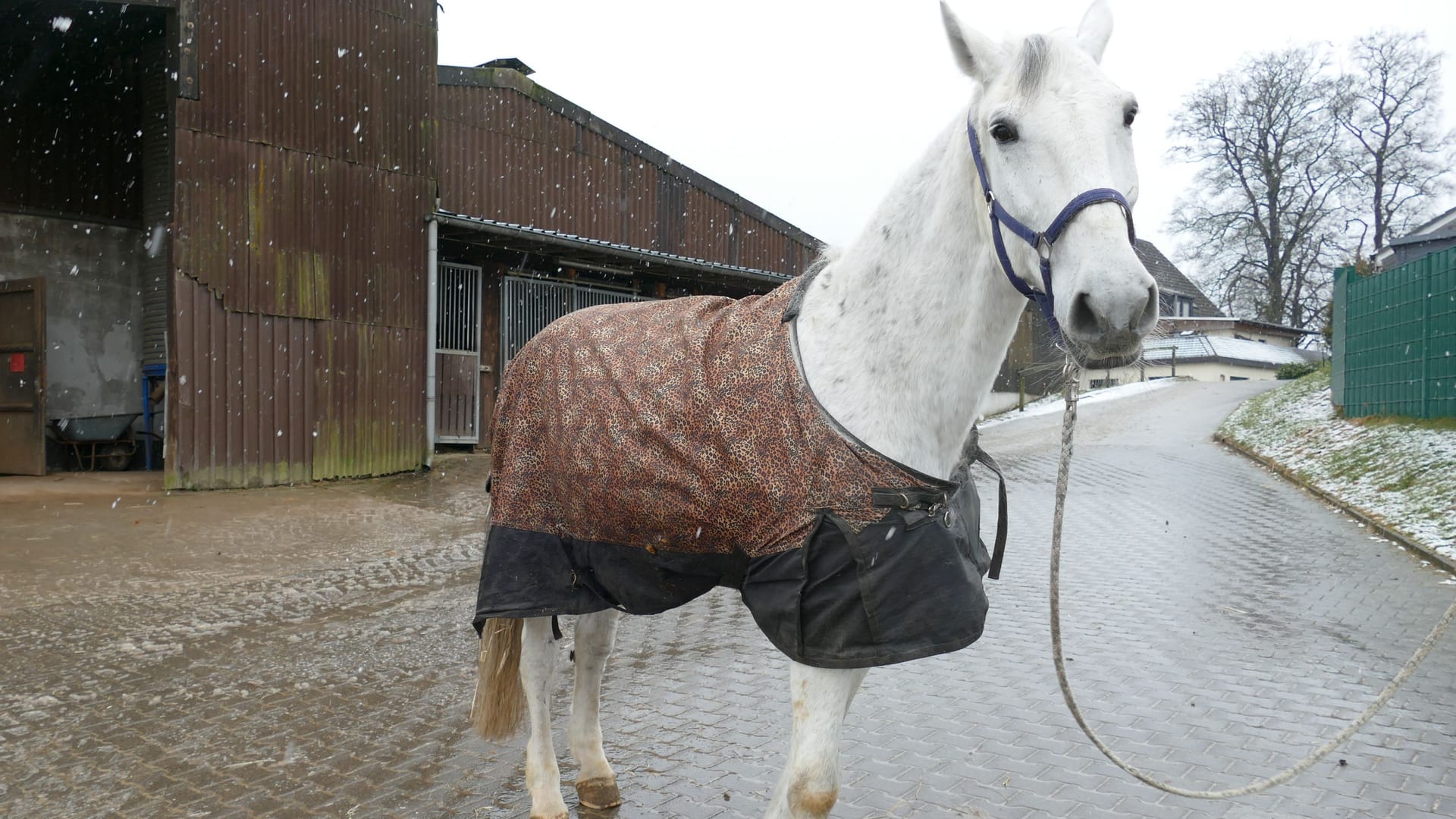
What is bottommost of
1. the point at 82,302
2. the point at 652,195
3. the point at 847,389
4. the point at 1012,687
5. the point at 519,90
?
the point at 1012,687

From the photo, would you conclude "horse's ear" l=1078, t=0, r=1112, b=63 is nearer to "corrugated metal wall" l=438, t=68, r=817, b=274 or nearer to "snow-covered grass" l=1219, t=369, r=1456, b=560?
"snow-covered grass" l=1219, t=369, r=1456, b=560

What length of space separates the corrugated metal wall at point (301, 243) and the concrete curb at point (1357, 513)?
11229 millimetres

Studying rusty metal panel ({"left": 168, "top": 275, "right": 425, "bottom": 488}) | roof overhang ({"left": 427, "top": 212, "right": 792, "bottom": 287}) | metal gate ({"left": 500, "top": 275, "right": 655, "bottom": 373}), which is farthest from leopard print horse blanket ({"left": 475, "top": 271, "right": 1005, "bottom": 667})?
metal gate ({"left": 500, "top": 275, "right": 655, "bottom": 373})

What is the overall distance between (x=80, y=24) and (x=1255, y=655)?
1595 cm

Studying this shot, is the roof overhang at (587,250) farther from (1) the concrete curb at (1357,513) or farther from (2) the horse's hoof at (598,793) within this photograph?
(2) the horse's hoof at (598,793)

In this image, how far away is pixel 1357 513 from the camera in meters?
9.70

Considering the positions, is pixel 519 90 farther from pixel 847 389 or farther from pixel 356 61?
pixel 847 389


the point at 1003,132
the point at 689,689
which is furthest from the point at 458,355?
the point at 1003,132

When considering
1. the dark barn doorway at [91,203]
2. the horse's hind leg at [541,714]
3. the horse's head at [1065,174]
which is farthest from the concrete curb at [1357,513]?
the dark barn doorway at [91,203]

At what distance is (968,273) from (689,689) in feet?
9.89

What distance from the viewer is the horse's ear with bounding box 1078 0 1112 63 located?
2.32 metres

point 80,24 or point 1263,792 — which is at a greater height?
point 80,24

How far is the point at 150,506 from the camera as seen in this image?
32.2 ft

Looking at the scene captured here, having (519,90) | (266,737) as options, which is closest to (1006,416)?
(519,90)
